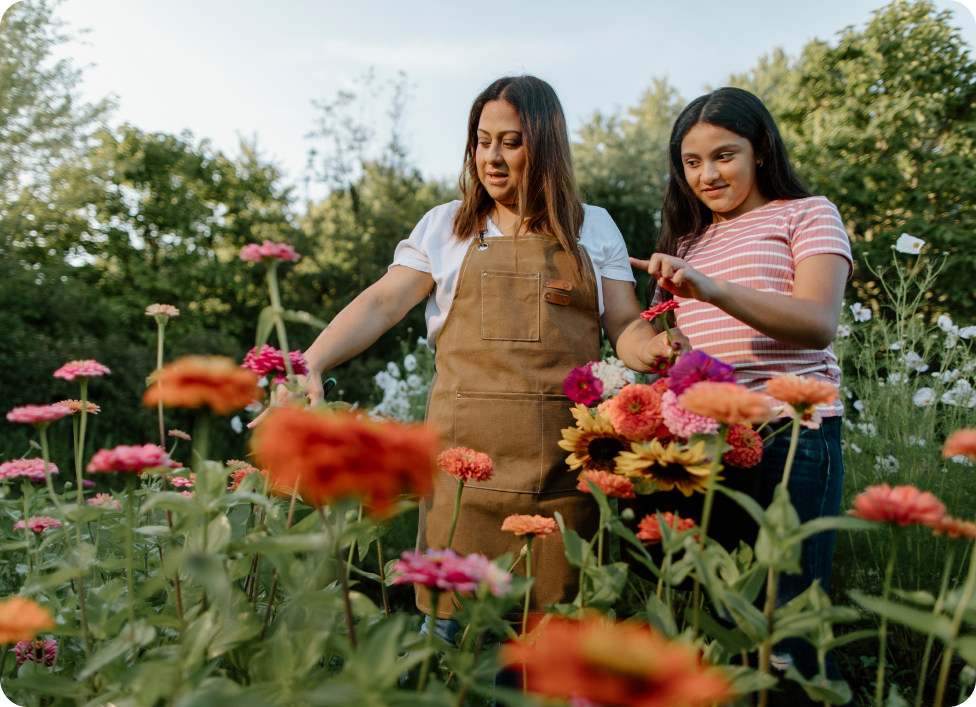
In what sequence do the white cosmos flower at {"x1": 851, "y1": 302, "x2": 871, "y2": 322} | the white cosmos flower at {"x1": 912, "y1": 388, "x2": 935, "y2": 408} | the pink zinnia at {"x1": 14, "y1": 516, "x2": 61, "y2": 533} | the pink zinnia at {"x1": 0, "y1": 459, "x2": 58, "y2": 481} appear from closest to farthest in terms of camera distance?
1. the pink zinnia at {"x1": 0, "y1": 459, "x2": 58, "y2": 481}
2. the pink zinnia at {"x1": 14, "y1": 516, "x2": 61, "y2": 533}
3. the white cosmos flower at {"x1": 912, "y1": 388, "x2": 935, "y2": 408}
4. the white cosmos flower at {"x1": 851, "y1": 302, "x2": 871, "y2": 322}

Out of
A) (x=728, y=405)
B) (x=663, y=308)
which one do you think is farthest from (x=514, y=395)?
(x=728, y=405)

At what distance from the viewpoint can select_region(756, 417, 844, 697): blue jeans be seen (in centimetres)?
116

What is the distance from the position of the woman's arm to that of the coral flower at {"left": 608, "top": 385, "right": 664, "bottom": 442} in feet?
0.82

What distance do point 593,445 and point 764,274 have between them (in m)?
0.64

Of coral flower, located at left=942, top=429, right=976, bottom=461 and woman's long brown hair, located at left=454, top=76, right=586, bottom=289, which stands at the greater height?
woman's long brown hair, located at left=454, top=76, right=586, bottom=289

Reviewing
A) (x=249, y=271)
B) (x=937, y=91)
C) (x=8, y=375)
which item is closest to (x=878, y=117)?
(x=937, y=91)

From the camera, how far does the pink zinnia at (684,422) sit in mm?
792

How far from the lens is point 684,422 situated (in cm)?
80

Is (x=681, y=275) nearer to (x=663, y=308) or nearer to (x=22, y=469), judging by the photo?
(x=663, y=308)

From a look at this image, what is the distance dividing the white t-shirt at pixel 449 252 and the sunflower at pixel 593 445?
0.74 m

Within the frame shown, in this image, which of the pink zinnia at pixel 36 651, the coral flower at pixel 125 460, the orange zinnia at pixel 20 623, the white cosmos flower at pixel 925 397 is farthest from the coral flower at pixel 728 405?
the white cosmos flower at pixel 925 397

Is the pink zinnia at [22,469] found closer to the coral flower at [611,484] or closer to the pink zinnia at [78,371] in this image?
the pink zinnia at [78,371]

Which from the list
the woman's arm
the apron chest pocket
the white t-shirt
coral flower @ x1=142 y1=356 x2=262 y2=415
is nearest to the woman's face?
the white t-shirt

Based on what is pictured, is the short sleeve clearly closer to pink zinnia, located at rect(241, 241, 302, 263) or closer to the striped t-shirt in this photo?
the striped t-shirt
